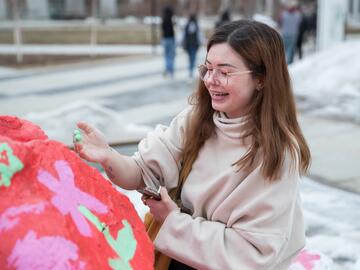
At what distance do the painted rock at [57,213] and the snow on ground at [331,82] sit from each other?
21.7ft

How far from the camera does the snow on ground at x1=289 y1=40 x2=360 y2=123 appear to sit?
A: 8602 millimetres

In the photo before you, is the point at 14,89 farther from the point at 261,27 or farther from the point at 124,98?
the point at 261,27

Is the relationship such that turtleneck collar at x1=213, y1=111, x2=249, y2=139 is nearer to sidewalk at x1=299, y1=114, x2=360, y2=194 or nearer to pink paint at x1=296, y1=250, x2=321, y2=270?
pink paint at x1=296, y1=250, x2=321, y2=270

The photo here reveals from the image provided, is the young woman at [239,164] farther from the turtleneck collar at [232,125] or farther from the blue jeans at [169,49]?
the blue jeans at [169,49]

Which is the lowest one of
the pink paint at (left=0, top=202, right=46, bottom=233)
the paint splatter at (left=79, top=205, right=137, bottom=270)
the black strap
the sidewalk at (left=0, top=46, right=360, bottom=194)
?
the sidewalk at (left=0, top=46, right=360, bottom=194)

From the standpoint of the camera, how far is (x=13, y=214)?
1.57m

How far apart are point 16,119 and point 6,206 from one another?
1.25ft

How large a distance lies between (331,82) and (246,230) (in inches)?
339

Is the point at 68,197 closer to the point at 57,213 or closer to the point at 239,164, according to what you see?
the point at 57,213

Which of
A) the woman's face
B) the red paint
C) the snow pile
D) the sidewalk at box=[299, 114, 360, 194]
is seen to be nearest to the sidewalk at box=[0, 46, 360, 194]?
the sidewalk at box=[299, 114, 360, 194]

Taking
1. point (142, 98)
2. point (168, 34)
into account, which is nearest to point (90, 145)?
point (142, 98)

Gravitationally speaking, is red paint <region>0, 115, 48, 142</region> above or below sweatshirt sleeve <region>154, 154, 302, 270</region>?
above

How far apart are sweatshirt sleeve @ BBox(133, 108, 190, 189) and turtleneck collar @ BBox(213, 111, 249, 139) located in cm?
19

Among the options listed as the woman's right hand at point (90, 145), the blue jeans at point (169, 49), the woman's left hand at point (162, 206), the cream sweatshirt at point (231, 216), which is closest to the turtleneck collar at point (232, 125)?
the cream sweatshirt at point (231, 216)
